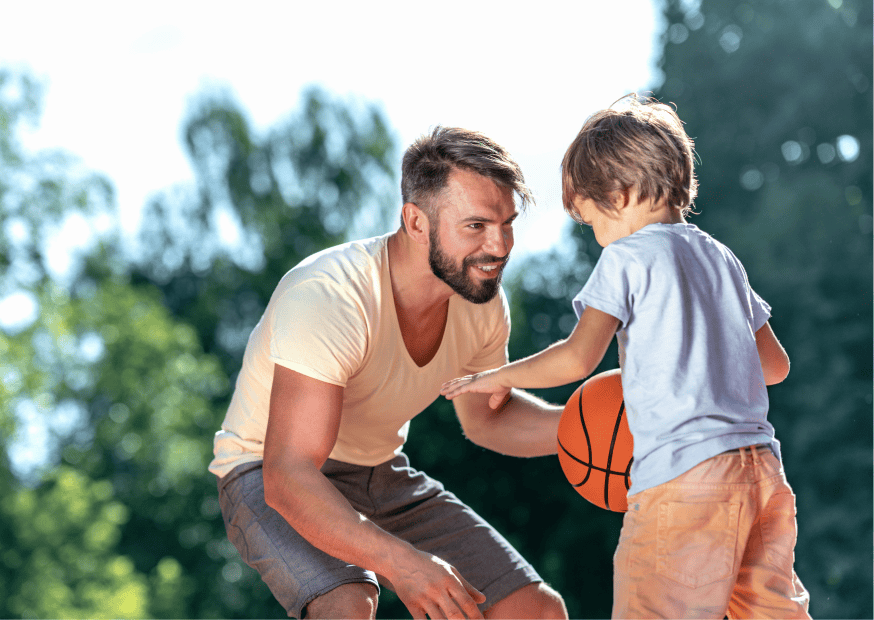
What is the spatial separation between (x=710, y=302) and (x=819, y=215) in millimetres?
18323

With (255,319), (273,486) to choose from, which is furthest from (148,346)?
(273,486)

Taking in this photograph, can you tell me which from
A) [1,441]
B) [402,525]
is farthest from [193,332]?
[402,525]

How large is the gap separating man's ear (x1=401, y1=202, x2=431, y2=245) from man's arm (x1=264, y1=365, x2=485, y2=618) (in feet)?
1.99

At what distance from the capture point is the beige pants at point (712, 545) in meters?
1.93

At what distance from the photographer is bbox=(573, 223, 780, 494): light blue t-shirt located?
1.98 meters

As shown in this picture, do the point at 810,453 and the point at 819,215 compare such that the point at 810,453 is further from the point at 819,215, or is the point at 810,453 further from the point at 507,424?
the point at 507,424

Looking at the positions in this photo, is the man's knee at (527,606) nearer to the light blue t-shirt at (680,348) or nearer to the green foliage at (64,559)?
the light blue t-shirt at (680,348)

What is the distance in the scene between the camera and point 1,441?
17.3 m

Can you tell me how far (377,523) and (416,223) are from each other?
1.07 metres

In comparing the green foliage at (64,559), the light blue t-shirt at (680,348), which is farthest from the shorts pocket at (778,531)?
the green foliage at (64,559)

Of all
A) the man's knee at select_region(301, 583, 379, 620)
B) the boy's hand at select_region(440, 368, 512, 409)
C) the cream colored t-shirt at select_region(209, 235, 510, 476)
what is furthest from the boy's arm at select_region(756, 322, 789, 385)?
the man's knee at select_region(301, 583, 379, 620)

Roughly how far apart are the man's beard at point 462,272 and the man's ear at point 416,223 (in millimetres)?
34

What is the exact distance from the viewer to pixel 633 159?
219 centimetres

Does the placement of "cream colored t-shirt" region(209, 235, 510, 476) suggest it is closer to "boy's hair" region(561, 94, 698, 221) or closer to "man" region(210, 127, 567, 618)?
"man" region(210, 127, 567, 618)
